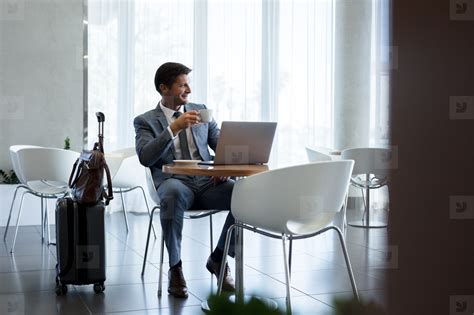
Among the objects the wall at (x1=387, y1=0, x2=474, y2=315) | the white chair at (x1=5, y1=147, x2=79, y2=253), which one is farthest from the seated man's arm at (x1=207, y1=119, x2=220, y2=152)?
the wall at (x1=387, y1=0, x2=474, y2=315)

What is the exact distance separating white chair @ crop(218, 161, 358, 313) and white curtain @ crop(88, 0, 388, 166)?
4.76m

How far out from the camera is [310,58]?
8555 millimetres

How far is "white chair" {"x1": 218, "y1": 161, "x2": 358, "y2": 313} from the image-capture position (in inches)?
118

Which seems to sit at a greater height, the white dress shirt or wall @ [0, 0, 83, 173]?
wall @ [0, 0, 83, 173]

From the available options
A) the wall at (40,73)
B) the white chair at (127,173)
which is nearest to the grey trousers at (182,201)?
the white chair at (127,173)

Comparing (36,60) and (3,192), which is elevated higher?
(36,60)

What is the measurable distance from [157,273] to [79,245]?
78 cm

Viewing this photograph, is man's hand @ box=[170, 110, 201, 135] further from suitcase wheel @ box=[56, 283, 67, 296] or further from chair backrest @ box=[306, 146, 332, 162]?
chair backrest @ box=[306, 146, 332, 162]

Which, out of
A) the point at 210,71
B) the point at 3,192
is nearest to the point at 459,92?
the point at 3,192

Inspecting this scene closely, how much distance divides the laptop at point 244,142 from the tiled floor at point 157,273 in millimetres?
721

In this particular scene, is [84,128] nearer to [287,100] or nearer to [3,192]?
[3,192]

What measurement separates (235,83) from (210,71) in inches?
13.9

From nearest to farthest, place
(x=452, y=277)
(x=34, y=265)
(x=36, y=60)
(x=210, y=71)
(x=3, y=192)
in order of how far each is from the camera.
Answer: (x=452, y=277) → (x=34, y=265) → (x=3, y=192) → (x=36, y=60) → (x=210, y=71)

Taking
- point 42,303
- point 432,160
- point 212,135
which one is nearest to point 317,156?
point 212,135
